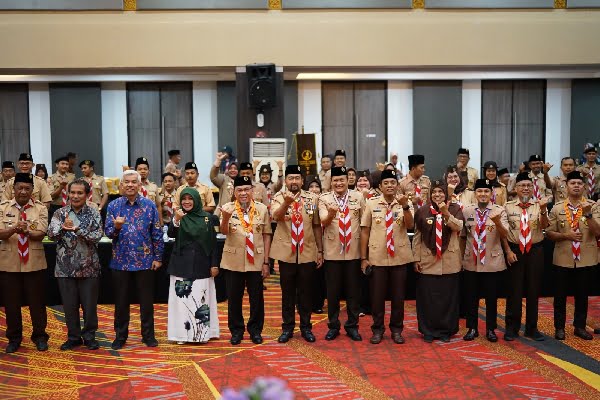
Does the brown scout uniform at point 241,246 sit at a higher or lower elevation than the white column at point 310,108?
lower

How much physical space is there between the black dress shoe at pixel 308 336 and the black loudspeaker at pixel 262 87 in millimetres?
6573

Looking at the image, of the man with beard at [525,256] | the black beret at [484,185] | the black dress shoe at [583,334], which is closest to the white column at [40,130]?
the black beret at [484,185]

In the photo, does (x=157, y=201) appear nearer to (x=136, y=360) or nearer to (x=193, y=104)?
(x=136, y=360)

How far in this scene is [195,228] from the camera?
264 inches

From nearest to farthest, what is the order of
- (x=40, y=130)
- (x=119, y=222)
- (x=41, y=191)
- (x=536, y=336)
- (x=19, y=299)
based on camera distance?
(x=119, y=222)
(x=19, y=299)
(x=536, y=336)
(x=41, y=191)
(x=40, y=130)

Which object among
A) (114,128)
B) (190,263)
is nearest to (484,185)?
(190,263)

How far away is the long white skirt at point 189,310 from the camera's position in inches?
266

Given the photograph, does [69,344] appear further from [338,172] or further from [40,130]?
[40,130]

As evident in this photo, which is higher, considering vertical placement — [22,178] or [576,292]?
[22,178]

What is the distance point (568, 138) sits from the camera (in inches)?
598

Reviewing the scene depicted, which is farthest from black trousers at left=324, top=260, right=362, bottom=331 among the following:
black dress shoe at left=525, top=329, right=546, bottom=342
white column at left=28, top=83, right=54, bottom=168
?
white column at left=28, top=83, right=54, bottom=168

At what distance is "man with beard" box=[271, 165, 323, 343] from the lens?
6.88 meters

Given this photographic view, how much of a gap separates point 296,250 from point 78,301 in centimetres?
210

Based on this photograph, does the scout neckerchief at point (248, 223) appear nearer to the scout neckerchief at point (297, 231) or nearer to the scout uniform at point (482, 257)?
the scout neckerchief at point (297, 231)
